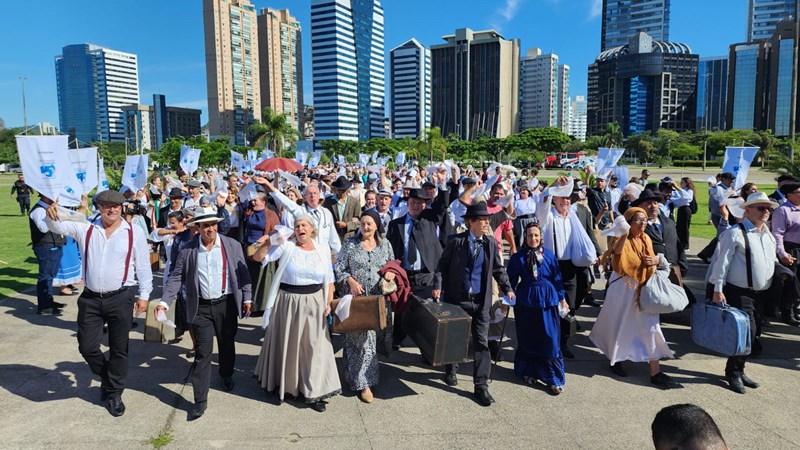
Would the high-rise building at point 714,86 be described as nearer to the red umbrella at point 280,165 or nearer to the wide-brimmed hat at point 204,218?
the red umbrella at point 280,165

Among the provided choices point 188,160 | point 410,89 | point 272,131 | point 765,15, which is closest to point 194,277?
point 188,160

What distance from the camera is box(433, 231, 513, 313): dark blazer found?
514cm

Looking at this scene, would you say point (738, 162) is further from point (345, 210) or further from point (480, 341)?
point (480, 341)

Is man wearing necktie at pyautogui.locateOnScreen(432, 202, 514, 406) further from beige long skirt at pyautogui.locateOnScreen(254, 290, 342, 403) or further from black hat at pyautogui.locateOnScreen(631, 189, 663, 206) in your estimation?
black hat at pyautogui.locateOnScreen(631, 189, 663, 206)

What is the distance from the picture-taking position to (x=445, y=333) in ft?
15.0

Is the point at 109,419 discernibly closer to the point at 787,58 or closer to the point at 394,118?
the point at 787,58

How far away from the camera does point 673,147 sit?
80000mm

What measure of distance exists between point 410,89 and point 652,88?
7405cm

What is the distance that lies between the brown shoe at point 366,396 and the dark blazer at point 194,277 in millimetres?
1376

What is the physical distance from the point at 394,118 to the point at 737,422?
18131 cm

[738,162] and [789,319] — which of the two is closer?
[789,319]

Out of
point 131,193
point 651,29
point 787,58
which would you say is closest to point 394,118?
point 651,29

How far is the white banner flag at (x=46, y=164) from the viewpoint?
5215 millimetres

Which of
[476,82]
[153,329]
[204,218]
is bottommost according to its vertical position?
[153,329]
